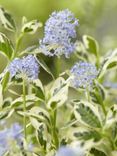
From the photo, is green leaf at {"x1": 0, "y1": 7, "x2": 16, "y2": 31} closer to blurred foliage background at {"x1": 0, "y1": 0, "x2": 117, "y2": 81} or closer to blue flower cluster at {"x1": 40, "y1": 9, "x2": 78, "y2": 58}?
blue flower cluster at {"x1": 40, "y1": 9, "x2": 78, "y2": 58}

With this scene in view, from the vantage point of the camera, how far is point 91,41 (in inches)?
35.0

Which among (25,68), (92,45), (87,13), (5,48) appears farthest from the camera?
(87,13)

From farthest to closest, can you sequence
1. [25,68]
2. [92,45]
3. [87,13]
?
[87,13] → [92,45] → [25,68]

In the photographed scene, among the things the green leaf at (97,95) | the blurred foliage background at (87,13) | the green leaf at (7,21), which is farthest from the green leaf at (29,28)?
the blurred foliage background at (87,13)

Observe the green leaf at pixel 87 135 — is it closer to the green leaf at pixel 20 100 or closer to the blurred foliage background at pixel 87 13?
the green leaf at pixel 20 100

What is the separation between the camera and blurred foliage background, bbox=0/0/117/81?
1743 millimetres

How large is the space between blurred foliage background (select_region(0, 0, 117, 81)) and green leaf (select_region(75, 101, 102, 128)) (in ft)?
3.37

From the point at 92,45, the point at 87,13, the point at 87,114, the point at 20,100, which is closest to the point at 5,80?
the point at 20,100

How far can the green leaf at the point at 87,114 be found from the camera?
0.63 m

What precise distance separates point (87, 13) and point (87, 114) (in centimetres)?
117

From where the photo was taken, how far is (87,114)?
0.65m

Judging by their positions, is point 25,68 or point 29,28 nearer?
point 25,68

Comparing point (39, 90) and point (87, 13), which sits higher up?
point (87, 13)

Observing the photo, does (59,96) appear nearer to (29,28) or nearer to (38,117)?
(38,117)
